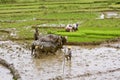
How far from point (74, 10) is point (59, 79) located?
81.9 feet

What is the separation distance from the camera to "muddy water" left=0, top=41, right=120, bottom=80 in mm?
12797

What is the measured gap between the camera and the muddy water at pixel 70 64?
1280 cm

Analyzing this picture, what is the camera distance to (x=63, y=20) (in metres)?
30.0

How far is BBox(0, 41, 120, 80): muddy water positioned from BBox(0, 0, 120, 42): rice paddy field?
2.33 meters

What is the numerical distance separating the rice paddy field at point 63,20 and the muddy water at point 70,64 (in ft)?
7.66

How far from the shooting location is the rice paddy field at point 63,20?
21328 millimetres

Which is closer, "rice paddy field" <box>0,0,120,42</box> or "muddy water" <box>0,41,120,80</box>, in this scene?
"muddy water" <box>0,41,120,80</box>

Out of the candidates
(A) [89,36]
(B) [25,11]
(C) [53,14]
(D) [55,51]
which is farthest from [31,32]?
(B) [25,11]

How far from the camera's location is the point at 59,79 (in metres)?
12.1

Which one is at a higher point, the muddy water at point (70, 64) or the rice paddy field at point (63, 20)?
the muddy water at point (70, 64)

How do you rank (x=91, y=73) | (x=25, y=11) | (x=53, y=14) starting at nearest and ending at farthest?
(x=91, y=73), (x=53, y=14), (x=25, y=11)

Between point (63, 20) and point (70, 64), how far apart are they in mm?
15424

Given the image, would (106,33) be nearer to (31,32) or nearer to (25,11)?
(31,32)

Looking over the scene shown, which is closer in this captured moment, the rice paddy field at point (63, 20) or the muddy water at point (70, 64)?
the muddy water at point (70, 64)
